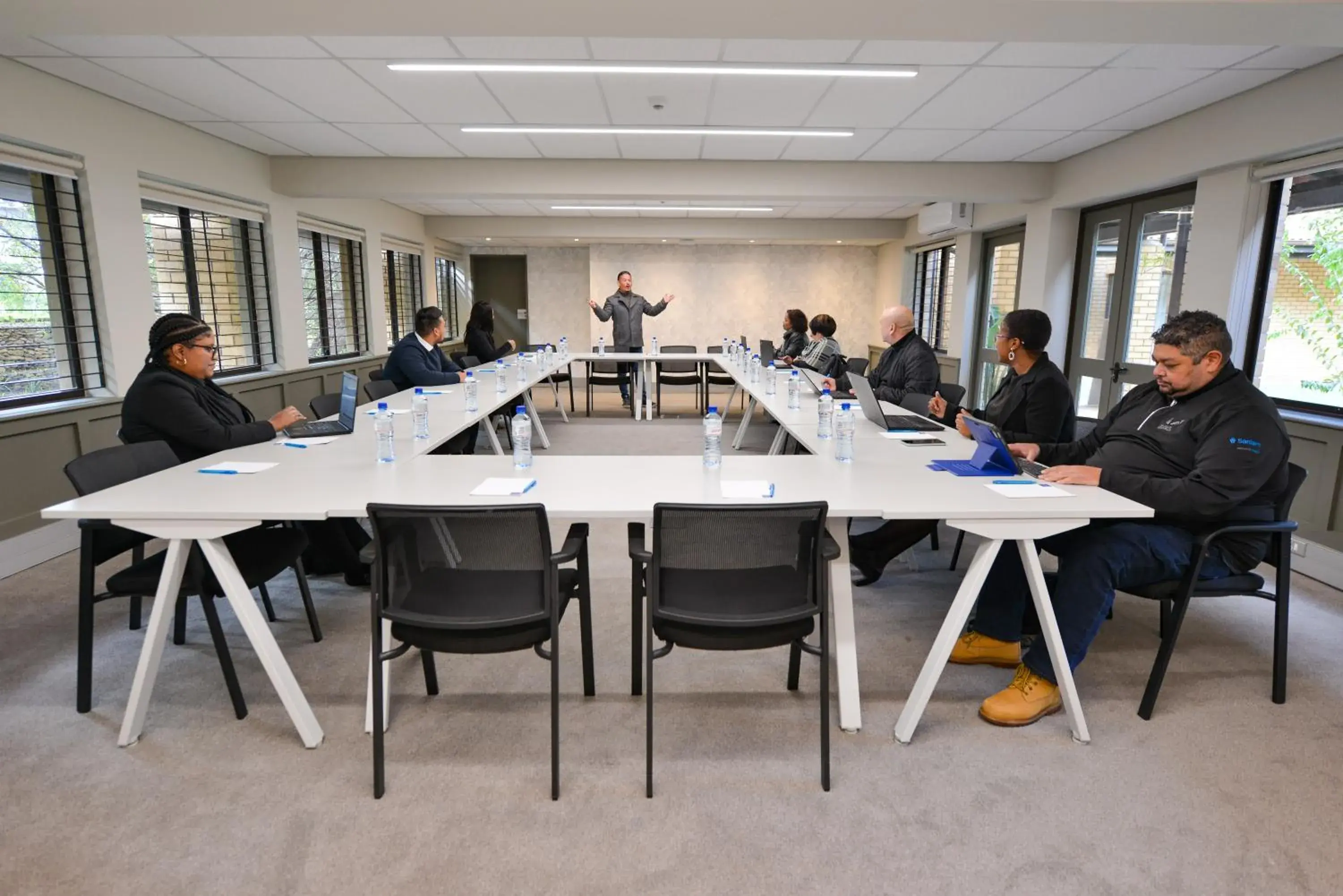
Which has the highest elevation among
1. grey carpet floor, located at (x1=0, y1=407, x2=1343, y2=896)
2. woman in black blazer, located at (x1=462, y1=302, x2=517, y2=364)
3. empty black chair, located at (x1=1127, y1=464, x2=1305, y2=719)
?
woman in black blazer, located at (x1=462, y1=302, x2=517, y2=364)

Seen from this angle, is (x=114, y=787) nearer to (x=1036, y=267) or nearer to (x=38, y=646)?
(x=38, y=646)

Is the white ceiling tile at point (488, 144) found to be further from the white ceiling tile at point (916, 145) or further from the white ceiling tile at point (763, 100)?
the white ceiling tile at point (916, 145)

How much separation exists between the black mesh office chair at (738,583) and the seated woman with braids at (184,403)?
5.25ft

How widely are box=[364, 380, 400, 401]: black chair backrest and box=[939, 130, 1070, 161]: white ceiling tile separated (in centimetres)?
442

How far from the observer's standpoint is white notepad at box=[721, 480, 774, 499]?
7.20ft

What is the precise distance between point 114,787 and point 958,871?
83.4 inches

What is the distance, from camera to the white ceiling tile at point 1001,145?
4.95 metres

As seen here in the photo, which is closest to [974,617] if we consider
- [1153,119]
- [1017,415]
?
[1017,415]

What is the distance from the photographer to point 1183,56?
339cm

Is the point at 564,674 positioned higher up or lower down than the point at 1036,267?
lower down

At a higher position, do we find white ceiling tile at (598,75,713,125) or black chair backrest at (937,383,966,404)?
white ceiling tile at (598,75,713,125)

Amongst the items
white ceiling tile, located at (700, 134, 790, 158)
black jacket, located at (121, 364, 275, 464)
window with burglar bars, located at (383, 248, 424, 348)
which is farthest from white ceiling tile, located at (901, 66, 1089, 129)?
window with burglar bars, located at (383, 248, 424, 348)

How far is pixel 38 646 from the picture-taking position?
266cm

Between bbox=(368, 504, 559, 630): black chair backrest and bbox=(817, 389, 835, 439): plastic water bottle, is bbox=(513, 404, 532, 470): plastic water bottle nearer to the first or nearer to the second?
bbox=(368, 504, 559, 630): black chair backrest
